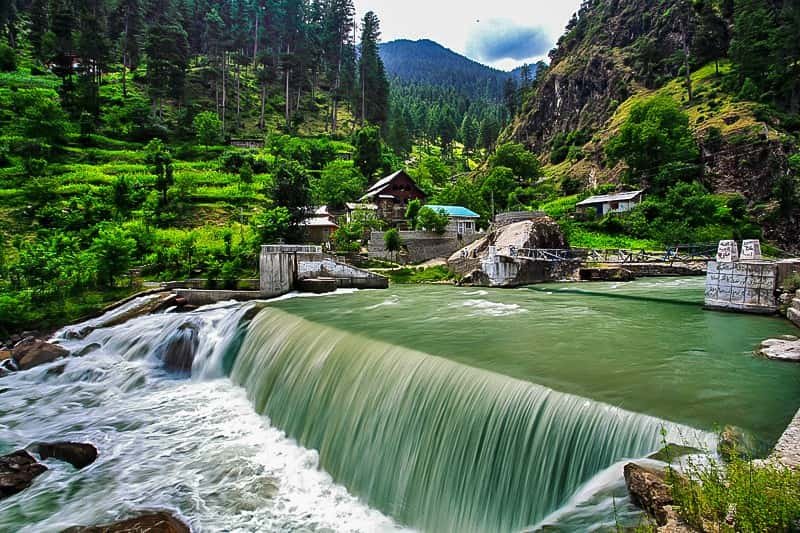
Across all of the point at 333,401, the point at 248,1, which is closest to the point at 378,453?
the point at 333,401

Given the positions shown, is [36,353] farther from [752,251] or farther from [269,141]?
[269,141]

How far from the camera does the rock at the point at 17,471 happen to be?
927 cm

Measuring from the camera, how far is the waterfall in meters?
6.68

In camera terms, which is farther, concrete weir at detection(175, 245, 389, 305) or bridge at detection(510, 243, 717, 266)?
bridge at detection(510, 243, 717, 266)

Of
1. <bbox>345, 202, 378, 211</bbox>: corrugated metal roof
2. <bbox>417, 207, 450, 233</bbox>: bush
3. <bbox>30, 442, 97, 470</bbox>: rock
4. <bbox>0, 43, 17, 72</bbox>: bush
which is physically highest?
<bbox>0, 43, 17, 72</bbox>: bush

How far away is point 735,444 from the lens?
597 centimetres

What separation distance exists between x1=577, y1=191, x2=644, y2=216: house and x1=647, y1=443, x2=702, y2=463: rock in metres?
50.0

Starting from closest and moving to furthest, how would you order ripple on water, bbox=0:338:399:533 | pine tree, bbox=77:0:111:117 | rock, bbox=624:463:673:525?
1. rock, bbox=624:463:673:525
2. ripple on water, bbox=0:338:399:533
3. pine tree, bbox=77:0:111:117

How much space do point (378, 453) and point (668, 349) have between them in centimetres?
816

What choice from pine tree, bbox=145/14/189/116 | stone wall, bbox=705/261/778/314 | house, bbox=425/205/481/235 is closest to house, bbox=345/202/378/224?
house, bbox=425/205/481/235

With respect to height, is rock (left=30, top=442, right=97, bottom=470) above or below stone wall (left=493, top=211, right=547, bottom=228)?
below

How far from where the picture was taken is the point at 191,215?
128 feet

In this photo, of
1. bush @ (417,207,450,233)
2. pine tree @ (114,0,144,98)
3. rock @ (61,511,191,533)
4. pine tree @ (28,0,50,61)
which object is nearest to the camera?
rock @ (61,511,191,533)

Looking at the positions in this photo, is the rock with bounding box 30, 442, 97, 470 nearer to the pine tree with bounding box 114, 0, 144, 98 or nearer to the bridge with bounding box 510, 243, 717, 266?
the bridge with bounding box 510, 243, 717, 266
